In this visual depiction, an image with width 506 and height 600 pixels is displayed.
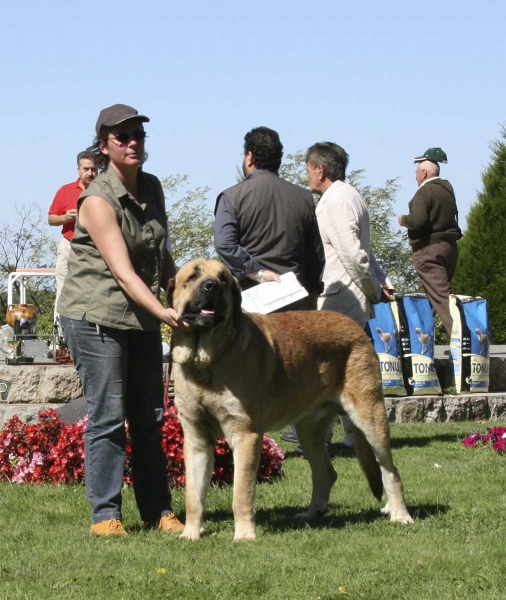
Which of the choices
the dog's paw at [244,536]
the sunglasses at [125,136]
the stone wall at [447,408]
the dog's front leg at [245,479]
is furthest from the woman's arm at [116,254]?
the stone wall at [447,408]

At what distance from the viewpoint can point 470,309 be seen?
1121 cm

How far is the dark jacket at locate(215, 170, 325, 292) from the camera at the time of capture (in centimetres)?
704

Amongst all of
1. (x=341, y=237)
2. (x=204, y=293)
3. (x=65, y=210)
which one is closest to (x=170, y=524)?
(x=204, y=293)

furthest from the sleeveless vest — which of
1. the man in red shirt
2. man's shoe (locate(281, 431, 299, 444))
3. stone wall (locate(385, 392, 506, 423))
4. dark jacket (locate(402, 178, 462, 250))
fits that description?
dark jacket (locate(402, 178, 462, 250))

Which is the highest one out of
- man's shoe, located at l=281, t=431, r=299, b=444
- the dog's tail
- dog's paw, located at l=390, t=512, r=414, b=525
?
the dog's tail

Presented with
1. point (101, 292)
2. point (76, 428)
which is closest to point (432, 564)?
point (101, 292)

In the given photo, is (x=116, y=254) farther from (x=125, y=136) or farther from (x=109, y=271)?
(x=125, y=136)

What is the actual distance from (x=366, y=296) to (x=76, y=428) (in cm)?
254

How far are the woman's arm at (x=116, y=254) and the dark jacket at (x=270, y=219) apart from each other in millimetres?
1801

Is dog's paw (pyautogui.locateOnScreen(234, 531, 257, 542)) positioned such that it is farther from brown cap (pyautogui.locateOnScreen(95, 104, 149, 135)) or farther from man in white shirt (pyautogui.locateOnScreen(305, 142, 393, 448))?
man in white shirt (pyautogui.locateOnScreen(305, 142, 393, 448))

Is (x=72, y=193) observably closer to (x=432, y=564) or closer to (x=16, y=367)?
(x=16, y=367)

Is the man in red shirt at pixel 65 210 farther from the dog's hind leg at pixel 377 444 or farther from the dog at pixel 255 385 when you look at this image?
the dog's hind leg at pixel 377 444

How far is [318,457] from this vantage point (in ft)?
20.3

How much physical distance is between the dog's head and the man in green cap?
661 cm
